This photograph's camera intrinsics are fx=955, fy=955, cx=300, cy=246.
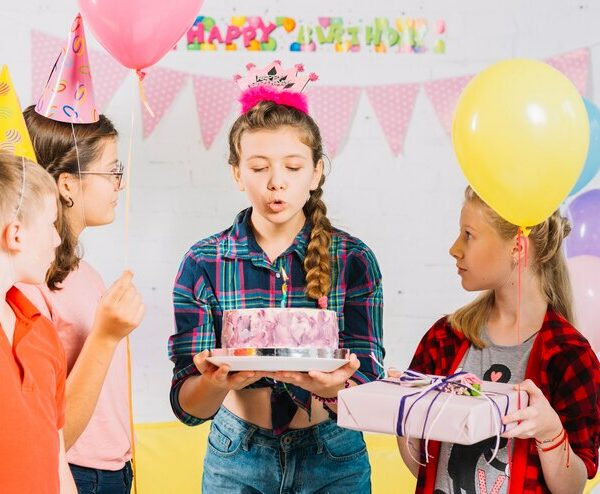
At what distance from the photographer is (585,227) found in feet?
8.43

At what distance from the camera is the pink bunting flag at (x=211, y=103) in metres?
3.00

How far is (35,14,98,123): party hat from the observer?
Result: 213cm

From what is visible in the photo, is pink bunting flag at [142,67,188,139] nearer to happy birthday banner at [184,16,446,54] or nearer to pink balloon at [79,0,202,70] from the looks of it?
happy birthday banner at [184,16,446,54]

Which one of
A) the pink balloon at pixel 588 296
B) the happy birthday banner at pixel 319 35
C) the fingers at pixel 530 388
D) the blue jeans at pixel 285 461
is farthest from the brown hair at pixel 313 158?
the happy birthday banner at pixel 319 35

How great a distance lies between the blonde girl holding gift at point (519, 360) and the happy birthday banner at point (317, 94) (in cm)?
99

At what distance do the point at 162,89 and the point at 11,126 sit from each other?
118cm

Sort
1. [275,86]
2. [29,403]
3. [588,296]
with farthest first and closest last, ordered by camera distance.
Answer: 1. [588,296]
2. [275,86]
3. [29,403]

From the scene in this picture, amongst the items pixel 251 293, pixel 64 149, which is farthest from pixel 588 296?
pixel 64 149

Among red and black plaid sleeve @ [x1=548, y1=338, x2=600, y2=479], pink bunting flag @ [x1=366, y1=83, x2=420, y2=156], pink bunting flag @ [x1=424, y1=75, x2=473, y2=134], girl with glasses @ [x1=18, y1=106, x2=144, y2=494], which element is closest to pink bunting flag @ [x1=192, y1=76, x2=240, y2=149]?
pink bunting flag @ [x1=366, y1=83, x2=420, y2=156]

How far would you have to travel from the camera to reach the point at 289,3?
3025 millimetres

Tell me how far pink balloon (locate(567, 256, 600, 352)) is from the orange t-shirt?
1419mm

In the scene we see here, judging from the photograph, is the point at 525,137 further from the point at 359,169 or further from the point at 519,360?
the point at 359,169

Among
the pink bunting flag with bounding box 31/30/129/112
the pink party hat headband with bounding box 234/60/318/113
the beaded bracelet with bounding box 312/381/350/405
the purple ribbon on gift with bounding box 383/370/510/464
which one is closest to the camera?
the purple ribbon on gift with bounding box 383/370/510/464

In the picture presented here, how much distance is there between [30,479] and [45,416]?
11 cm
